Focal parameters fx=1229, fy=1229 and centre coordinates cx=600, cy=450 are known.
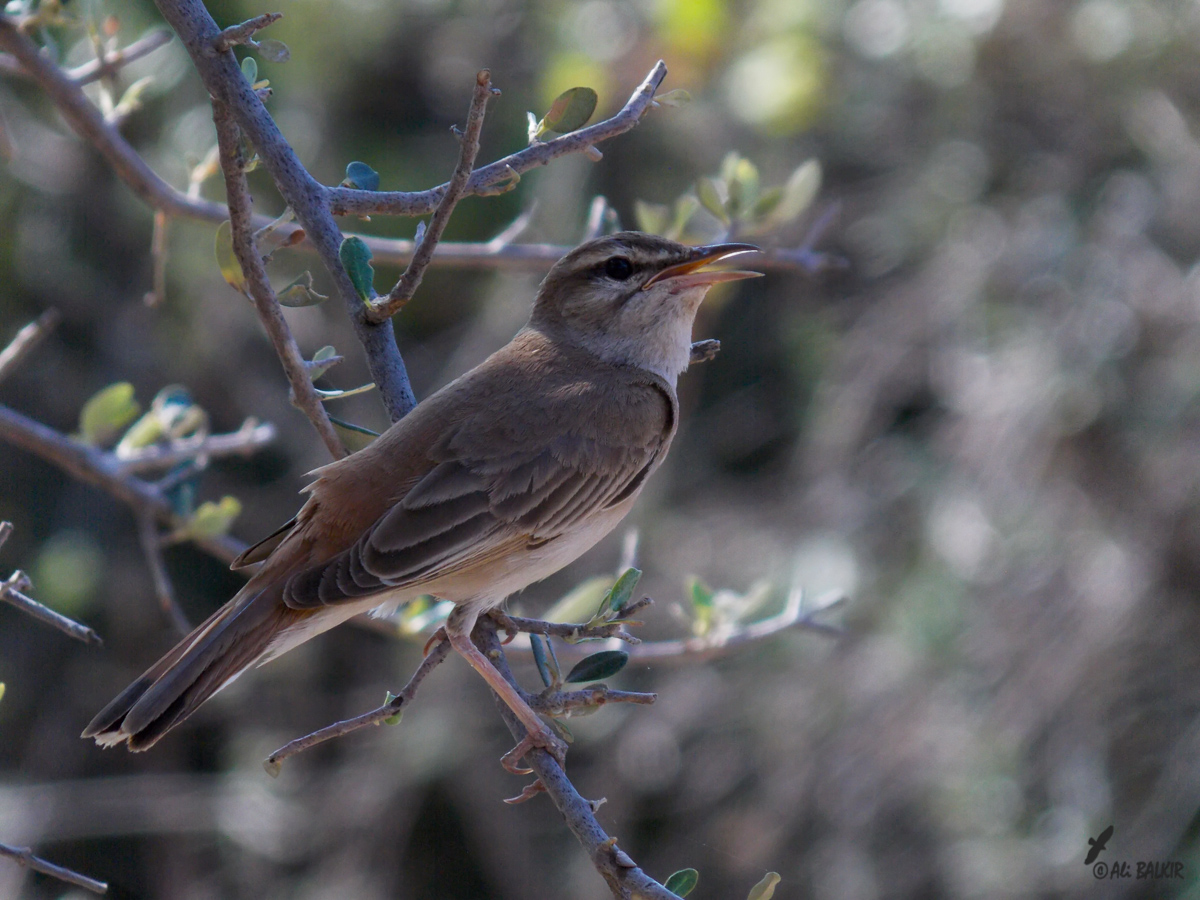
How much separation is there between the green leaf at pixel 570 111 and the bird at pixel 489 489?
98cm

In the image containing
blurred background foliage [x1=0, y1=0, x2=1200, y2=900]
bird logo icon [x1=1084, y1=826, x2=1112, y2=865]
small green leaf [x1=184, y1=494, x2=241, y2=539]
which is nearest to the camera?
small green leaf [x1=184, y1=494, x2=241, y2=539]

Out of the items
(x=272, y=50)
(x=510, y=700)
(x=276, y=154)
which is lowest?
(x=510, y=700)

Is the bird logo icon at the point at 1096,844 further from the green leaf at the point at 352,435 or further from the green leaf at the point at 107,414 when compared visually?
the green leaf at the point at 107,414

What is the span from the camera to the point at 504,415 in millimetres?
3850

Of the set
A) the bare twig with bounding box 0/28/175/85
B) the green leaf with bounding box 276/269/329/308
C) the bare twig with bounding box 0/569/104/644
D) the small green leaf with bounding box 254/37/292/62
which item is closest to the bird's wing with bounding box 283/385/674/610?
the bare twig with bounding box 0/569/104/644

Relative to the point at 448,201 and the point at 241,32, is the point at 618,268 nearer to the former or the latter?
the point at 448,201

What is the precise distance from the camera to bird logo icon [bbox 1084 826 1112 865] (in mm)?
5996

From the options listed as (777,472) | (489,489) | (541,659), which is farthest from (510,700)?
(777,472)

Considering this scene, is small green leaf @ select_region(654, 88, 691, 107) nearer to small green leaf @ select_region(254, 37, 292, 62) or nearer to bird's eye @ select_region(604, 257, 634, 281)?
small green leaf @ select_region(254, 37, 292, 62)

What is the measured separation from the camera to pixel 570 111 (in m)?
3.03

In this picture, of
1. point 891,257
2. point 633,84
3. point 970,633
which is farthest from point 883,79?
point 970,633

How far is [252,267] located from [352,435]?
90 cm

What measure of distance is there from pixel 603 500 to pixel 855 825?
359 cm

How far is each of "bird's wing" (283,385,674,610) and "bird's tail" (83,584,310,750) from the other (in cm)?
11
